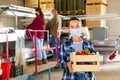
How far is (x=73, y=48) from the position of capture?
344 centimetres

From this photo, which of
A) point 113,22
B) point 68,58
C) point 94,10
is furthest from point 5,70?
point 113,22

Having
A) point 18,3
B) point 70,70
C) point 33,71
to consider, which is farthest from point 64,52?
point 18,3

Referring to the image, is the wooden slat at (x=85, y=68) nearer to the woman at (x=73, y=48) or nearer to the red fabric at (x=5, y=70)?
the woman at (x=73, y=48)

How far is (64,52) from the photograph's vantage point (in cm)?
346

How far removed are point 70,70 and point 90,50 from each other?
0.42 m

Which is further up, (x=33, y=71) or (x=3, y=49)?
(x=3, y=49)

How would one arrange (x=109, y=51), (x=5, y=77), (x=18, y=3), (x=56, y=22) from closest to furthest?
1. (x=5, y=77)
2. (x=56, y=22)
3. (x=109, y=51)
4. (x=18, y=3)

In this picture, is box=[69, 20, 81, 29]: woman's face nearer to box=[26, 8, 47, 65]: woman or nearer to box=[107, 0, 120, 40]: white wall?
box=[26, 8, 47, 65]: woman

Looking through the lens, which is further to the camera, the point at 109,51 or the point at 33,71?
the point at 109,51

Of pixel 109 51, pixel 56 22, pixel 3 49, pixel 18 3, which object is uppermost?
pixel 18 3

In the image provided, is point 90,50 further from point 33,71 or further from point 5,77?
point 33,71

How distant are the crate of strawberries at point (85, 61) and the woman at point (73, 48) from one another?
0.28 feet

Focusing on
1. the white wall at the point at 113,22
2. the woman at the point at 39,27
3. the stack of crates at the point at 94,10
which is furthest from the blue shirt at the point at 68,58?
the white wall at the point at 113,22

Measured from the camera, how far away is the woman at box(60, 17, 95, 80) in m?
3.41
